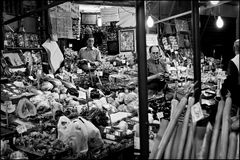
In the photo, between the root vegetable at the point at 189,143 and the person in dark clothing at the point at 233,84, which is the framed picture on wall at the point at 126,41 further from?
the root vegetable at the point at 189,143

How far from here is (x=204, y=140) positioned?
2.04m

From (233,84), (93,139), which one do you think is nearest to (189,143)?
(233,84)

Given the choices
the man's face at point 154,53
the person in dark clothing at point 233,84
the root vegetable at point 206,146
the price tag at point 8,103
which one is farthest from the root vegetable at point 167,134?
the man's face at point 154,53

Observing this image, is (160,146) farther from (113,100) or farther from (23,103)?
(113,100)

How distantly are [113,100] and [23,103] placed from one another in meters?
1.77

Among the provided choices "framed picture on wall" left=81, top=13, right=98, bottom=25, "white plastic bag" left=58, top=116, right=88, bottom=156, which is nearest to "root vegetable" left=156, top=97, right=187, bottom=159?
"white plastic bag" left=58, top=116, right=88, bottom=156

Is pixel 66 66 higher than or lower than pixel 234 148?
higher

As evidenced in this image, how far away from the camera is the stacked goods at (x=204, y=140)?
6.39 ft

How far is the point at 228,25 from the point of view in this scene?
13.1 meters

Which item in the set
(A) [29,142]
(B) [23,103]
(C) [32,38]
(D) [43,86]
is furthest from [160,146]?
(C) [32,38]

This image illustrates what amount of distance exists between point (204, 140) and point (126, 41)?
23.8ft

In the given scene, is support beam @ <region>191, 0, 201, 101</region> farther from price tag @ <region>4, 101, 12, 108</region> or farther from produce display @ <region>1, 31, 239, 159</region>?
price tag @ <region>4, 101, 12, 108</region>

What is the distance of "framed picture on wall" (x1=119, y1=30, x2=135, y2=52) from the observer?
8867 mm

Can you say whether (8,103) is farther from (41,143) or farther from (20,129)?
(41,143)
